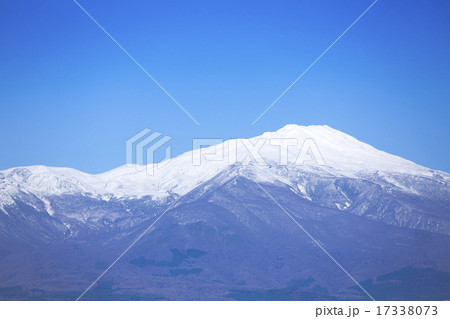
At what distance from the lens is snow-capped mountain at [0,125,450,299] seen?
132 metres

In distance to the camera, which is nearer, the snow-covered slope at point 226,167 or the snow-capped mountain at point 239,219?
the snow-capped mountain at point 239,219

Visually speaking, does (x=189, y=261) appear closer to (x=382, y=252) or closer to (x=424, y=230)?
(x=382, y=252)

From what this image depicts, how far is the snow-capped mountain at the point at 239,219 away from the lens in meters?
132

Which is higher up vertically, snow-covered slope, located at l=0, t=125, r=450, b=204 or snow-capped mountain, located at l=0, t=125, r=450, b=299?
snow-covered slope, located at l=0, t=125, r=450, b=204

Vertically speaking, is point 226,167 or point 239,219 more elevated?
point 226,167

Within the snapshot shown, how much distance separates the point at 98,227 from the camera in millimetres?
151875

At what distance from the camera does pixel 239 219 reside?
145875 mm

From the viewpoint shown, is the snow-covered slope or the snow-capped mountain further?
the snow-covered slope

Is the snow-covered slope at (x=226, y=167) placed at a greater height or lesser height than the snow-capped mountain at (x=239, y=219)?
greater

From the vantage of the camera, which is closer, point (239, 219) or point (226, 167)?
point (239, 219)

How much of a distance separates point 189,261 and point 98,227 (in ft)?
77.4
